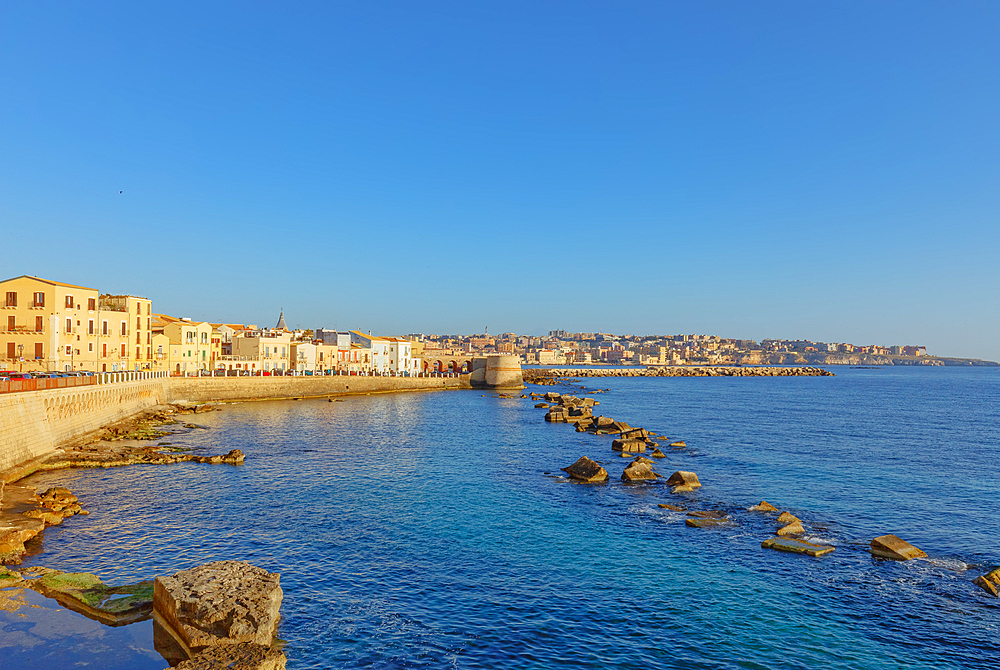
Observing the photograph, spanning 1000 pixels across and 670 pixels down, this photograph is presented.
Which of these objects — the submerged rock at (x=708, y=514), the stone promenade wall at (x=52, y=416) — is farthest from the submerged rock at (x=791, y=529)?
the stone promenade wall at (x=52, y=416)

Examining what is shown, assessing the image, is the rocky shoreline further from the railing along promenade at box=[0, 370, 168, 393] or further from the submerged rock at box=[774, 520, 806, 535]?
the submerged rock at box=[774, 520, 806, 535]

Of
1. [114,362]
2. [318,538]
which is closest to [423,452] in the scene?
[318,538]

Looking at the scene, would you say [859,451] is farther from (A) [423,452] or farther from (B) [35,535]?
(B) [35,535]

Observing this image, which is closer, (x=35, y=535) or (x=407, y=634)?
(x=407, y=634)

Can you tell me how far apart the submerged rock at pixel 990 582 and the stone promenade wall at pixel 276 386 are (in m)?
82.5

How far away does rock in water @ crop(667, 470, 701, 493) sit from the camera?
109 ft

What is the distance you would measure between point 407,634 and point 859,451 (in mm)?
45168

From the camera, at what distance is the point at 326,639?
15531 millimetres

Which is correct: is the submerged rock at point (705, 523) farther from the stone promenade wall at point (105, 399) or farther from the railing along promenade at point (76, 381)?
the railing along promenade at point (76, 381)

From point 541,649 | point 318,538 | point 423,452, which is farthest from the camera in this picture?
point 423,452

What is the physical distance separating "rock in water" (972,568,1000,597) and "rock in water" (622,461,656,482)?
17214 mm

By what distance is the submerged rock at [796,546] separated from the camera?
23078 millimetres

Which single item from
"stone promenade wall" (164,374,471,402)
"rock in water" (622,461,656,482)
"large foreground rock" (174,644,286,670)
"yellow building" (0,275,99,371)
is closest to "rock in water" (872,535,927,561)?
"rock in water" (622,461,656,482)

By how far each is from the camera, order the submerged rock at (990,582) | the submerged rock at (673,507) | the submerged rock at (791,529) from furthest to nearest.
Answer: the submerged rock at (673,507) < the submerged rock at (791,529) < the submerged rock at (990,582)
